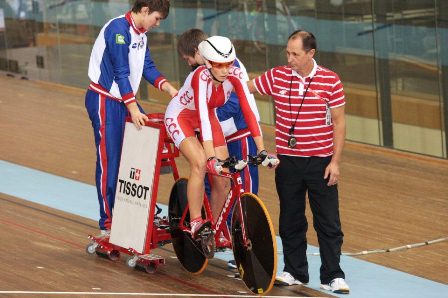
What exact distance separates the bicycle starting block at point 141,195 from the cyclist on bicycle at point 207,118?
200 millimetres

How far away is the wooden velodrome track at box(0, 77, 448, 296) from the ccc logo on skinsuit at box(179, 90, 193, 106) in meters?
1.08

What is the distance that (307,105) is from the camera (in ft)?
21.9

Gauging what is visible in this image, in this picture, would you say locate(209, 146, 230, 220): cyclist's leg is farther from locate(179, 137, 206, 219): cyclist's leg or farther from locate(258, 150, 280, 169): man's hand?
locate(258, 150, 280, 169): man's hand

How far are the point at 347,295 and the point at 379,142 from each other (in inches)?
195

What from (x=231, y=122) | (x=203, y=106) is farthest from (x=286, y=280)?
(x=203, y=106)

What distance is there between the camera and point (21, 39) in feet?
55.3

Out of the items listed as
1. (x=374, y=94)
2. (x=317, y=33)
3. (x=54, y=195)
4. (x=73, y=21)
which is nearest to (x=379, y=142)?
(x=374, y=94)

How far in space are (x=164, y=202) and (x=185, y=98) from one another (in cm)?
262

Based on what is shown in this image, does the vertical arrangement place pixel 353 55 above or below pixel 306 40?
below

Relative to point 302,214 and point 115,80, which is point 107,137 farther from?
point 302,214

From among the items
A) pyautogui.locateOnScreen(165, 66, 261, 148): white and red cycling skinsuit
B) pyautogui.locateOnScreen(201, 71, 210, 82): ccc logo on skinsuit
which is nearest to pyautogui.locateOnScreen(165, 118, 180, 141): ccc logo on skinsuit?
pyautogui.locateOnScreen(165, 66, 261, 148): white and red cycling skinsuit

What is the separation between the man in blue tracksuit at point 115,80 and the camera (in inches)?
292

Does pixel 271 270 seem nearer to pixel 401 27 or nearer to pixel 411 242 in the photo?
pixel 411 242

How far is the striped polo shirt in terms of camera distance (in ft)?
21.9
